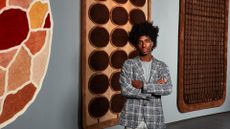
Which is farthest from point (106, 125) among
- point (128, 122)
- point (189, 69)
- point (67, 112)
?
point (189, 69)

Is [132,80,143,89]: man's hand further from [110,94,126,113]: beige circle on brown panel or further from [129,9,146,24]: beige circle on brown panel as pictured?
[129,9,146,24]: beige circle on brown panel

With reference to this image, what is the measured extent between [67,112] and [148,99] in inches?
39.0

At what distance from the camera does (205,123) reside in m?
3.87

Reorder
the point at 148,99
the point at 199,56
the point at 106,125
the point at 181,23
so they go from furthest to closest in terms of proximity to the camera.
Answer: the point at 199,56
the point at 181,23
the point at 106,125
the point at 148,99

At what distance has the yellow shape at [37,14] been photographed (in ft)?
8.27

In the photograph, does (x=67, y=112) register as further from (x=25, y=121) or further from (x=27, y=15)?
(x=27, y=15)

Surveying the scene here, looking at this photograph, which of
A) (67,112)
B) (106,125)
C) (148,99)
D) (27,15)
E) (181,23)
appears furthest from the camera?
(181,23)

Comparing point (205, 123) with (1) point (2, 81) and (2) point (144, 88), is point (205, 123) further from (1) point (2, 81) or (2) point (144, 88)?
(1) point (2, 81)

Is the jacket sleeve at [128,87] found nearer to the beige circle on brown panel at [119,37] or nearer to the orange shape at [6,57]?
the orange shape at [6,57]

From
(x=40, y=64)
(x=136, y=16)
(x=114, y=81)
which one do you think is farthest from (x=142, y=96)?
(x=136, y=16)

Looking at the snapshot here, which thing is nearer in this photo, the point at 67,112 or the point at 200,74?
the point at 67,112

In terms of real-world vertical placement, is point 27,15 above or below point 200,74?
above

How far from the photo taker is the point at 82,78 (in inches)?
113

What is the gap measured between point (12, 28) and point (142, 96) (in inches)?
40.5
